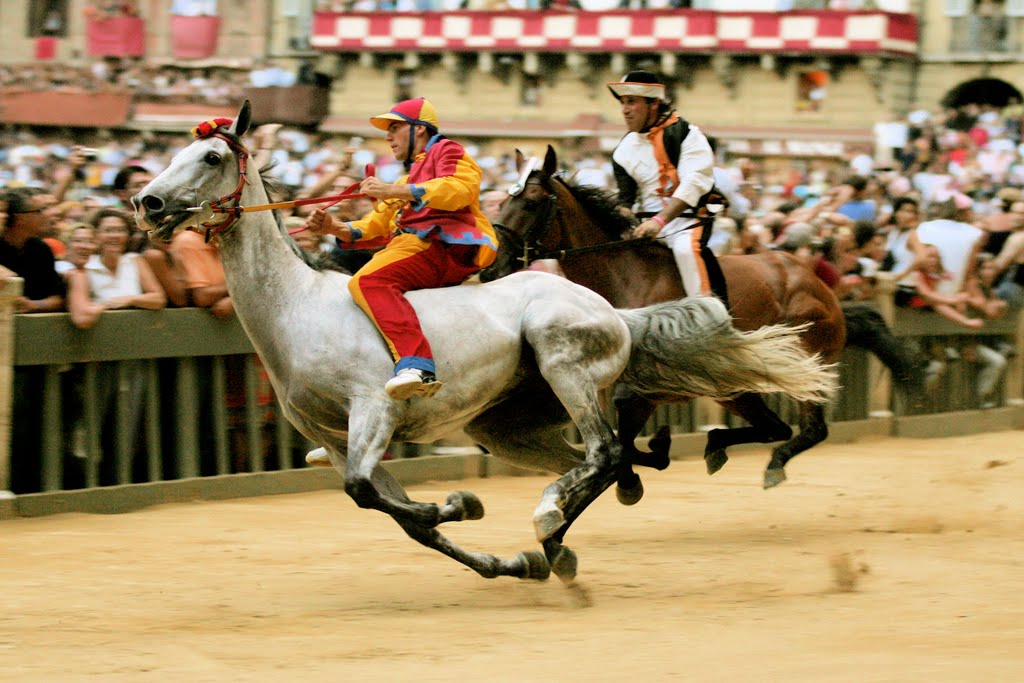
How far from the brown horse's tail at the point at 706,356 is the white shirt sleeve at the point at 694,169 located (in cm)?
127

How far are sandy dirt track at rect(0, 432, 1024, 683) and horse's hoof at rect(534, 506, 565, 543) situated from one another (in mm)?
290

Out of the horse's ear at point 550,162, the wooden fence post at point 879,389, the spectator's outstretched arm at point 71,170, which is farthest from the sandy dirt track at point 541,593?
the wooden fence post at point 879,389

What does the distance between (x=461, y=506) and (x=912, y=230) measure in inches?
312

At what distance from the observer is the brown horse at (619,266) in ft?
27.6

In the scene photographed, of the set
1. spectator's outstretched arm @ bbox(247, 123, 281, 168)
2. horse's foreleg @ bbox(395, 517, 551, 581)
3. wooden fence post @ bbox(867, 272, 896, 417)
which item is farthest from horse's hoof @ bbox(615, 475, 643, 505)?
wooden fence post @ bbox(867, 272, 896, 417)

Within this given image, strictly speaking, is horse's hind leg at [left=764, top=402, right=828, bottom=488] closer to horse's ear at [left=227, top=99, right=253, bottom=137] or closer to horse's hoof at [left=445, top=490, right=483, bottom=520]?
horse's hoof at [left=445, top=490, right=483, bottom=520]

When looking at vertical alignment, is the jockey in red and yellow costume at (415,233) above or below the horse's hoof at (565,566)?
above

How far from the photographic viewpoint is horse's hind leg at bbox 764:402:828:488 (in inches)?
377

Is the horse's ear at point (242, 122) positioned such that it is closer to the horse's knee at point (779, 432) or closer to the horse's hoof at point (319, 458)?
the horse's hoof at point (319, 458)

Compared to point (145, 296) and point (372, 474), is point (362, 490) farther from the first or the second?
point (145, 296)

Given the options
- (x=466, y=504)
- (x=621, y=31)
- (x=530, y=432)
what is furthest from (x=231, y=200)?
(x=621, y=31)

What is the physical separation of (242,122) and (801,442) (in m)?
4.63

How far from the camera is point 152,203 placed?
21.1 ft

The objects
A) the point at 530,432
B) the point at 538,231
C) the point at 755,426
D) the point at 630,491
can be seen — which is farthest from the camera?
the point at 755,426
